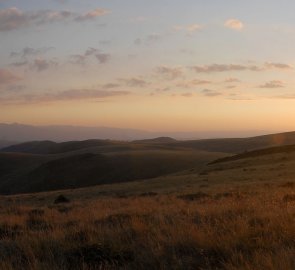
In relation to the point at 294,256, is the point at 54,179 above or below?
below

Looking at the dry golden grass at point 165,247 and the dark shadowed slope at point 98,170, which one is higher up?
the dry golden grass at point 165,247

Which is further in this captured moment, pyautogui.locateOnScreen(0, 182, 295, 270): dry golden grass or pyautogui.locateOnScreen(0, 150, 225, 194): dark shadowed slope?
pyautogui.locateOnScreen(0, 150, 225, 194): dark shadowed slope

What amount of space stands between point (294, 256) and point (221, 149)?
6346 inches

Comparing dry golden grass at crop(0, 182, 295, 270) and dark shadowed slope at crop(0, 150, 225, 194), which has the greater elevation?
dry golden grass at crop(0, 182, 295, 270)

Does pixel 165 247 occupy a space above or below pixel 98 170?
above

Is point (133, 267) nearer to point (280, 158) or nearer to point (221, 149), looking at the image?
point (280, 158)

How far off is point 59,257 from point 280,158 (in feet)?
151

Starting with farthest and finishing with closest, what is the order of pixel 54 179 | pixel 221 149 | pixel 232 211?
1. pixel 221 149
2. pixel 54 179
3. pixel 232 211

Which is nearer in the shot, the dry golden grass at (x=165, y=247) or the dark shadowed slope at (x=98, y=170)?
the dry golden grass at (x=165, y=247)

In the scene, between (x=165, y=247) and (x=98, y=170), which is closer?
(x=165, y=247)

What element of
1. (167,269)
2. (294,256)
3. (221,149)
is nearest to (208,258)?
(167,269)

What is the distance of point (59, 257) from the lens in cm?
774

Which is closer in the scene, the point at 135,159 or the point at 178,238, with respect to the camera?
the point at 178,238

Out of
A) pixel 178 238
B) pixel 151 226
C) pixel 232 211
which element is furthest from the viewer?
pixel 232 211
